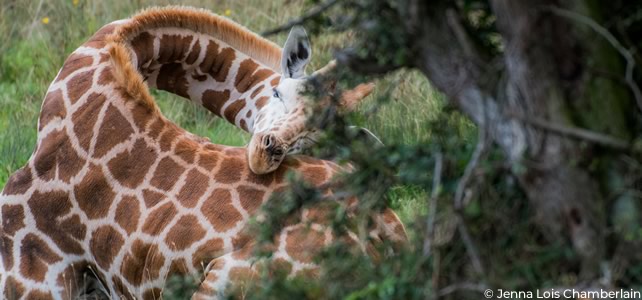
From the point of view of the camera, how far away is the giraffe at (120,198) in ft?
14.8

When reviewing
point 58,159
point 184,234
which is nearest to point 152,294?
point 184,234

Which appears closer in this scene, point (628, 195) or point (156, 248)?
point (628, 195)

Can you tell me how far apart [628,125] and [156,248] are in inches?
89.4

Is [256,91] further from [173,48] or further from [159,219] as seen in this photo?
[159,219]

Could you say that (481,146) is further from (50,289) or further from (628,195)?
(50,289)

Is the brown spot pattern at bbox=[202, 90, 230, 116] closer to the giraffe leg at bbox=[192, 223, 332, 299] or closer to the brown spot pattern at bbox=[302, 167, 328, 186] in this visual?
the brown spot pattern at bbox=[302, 167, 328, 186]

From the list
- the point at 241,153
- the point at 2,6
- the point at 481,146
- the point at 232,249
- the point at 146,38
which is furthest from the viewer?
the point at 2,6

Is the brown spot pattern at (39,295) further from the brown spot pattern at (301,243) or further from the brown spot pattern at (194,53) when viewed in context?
the brown spot pattern at (194,53)

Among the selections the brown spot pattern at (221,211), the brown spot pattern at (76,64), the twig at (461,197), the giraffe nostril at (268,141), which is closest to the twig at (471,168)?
the twig at (461,197)

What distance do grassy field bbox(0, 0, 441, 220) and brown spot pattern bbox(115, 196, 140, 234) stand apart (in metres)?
1.37

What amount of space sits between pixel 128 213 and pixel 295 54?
1092mm

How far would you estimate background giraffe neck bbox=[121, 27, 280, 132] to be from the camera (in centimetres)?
532

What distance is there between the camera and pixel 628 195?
2779mm

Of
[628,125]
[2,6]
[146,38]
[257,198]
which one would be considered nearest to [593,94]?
[628,125]
